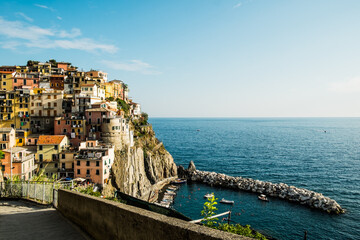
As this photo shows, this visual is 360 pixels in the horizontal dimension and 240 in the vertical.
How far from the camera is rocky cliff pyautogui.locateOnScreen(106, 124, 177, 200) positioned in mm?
55125

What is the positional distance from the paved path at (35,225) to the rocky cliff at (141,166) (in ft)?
137

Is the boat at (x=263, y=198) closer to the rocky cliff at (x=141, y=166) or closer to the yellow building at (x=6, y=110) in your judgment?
the rocky cliff at (x=141, y=166)

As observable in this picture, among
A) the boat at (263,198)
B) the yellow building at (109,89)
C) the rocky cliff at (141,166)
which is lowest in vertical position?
the boat at (263,198)

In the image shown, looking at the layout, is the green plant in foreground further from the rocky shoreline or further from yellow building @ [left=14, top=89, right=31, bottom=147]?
yellow building @ [left=14, top=89, right=31, bottom=147]

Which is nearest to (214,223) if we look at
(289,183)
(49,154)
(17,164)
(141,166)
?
(17,164)

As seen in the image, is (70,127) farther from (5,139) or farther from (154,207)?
(154,207)

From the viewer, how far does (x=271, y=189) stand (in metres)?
58.0

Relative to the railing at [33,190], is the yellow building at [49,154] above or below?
below

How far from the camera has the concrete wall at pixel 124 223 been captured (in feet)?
17.2

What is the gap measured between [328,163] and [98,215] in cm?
10024

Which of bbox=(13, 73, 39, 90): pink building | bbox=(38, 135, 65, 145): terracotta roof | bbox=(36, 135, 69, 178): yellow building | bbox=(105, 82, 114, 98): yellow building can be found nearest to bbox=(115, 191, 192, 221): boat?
bbox=(36, 135, 69, 178): yellow building

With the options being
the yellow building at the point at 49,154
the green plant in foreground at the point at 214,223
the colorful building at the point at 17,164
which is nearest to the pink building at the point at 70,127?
the yellow building at the point at 49,154

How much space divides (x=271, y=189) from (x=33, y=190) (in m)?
56.2

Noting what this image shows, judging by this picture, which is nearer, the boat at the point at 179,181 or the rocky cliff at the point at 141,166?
the rocky cliff at the point at 141,166
